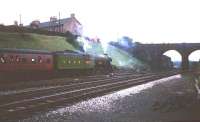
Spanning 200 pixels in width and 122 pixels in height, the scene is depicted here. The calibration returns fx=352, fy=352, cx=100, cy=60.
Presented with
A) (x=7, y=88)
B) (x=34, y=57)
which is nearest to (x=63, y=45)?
(x=34, y=57)

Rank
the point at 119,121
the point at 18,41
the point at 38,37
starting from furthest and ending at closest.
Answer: the point at 38,37
the point at 18,41
the point at 119,121

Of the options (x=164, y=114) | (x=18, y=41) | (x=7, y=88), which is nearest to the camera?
(x=164, y=114)

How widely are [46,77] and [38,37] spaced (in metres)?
30.2

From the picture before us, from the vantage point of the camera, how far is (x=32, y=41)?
5619 centimetres

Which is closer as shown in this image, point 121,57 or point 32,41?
point 32,41

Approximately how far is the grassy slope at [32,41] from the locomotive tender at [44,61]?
1351 centimetres

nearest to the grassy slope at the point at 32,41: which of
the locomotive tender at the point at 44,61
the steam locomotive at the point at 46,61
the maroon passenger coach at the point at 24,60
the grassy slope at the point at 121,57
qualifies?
the steam locomotive at the point at 46,61

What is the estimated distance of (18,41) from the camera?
5241 cm

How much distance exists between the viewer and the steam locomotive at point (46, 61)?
25.9 meters

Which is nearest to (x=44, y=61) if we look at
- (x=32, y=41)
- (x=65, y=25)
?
(x=32, y=41)

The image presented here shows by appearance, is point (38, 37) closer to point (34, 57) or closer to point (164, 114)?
point (34, 57)

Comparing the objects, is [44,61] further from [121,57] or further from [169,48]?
[169,48]

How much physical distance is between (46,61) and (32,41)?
26097 mm

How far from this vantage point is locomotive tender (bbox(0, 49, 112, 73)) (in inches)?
1019
